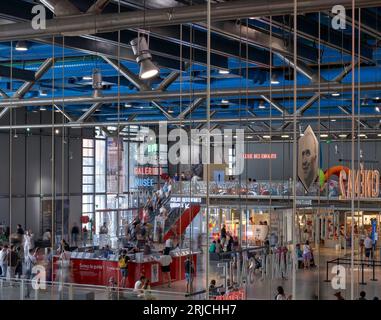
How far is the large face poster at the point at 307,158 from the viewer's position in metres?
5.57

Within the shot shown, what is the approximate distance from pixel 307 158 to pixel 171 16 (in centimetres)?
335

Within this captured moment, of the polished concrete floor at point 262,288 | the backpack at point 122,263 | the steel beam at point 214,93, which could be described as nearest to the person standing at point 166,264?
the polished concrete floor at point 262,288

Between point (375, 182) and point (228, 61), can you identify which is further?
point (375, 182)

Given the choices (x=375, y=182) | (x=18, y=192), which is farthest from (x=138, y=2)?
(x=18, y=192)

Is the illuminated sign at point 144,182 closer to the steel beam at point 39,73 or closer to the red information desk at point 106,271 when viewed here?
the red information desk at point 106,271

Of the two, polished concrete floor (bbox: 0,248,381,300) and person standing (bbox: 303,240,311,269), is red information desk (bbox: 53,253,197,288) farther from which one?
person standing (bbox: 303,240,311,269)

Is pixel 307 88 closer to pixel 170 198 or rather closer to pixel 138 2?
pixel 138 2

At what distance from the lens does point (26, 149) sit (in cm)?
2920

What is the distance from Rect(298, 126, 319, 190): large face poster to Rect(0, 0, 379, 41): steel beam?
2.01 m

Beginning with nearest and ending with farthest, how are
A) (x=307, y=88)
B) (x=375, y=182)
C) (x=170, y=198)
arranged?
(x=307, y=88) < (x=375, y=182) < (x=170, y=198)

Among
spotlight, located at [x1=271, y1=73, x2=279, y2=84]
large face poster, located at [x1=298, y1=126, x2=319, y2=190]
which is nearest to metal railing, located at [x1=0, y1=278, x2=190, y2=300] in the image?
large face poster, located at [x1=298, y1=126, x2=319, y2=190]

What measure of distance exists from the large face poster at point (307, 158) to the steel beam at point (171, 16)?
2.01 m
